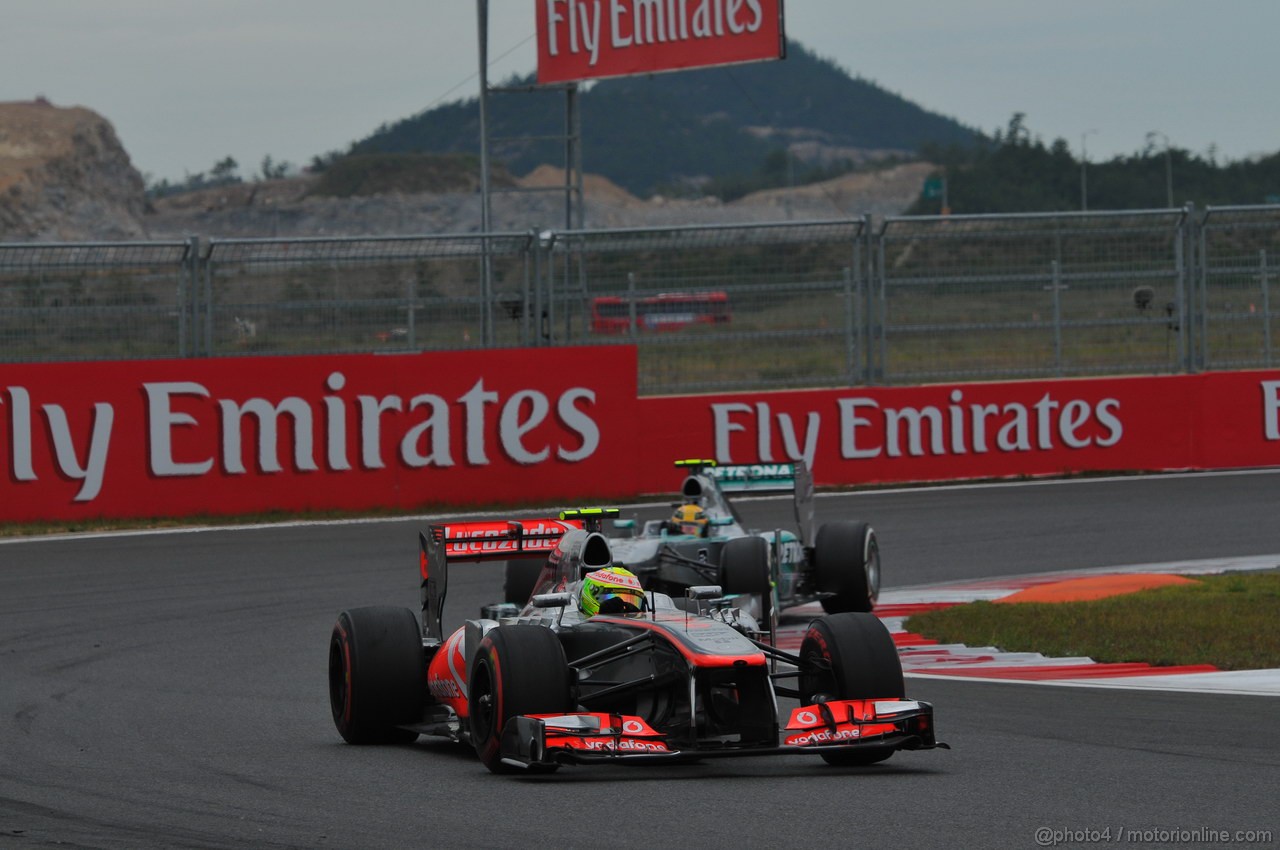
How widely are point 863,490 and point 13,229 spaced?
54.7m

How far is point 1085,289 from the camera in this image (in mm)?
22391

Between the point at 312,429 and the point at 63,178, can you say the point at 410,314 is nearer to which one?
the point at 312,429

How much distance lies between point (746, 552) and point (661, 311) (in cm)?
943

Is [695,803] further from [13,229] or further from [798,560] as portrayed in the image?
[13,229]

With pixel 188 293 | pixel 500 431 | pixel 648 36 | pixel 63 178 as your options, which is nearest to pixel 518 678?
pixel 500 431

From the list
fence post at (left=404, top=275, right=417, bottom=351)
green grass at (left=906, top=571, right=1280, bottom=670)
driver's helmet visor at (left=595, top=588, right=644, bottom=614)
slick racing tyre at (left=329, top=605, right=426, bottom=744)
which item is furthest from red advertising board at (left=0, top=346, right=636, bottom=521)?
driver's helmet visor at (left=595, top=588, right=644, bottom=614)

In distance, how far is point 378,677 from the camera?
8.92 m

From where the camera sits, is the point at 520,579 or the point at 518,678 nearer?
the point at 518,678

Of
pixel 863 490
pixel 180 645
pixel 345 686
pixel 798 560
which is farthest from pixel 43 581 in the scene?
pixel 863 490

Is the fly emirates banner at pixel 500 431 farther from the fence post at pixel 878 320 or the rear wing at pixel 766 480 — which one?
the rear wing at pixel 766 480

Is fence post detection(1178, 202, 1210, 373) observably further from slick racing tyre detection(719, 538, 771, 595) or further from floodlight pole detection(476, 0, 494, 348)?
slick racing tyre detection(719, 538, 771, 595)

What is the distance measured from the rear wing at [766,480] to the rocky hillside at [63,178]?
57.8 metres

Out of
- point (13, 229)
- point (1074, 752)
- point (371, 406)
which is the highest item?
point (13, 229)

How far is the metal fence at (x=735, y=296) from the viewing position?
1978 cm
